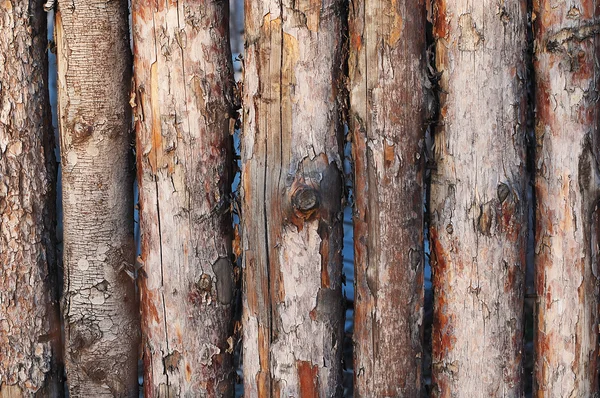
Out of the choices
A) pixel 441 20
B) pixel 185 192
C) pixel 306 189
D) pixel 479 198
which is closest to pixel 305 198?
pixel 306 189

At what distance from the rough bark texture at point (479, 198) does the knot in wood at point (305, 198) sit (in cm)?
41

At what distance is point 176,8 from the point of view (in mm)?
2307

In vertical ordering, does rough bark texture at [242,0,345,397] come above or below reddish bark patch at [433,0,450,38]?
below

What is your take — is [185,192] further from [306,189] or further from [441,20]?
[441,20]

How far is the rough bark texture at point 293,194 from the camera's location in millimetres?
2287

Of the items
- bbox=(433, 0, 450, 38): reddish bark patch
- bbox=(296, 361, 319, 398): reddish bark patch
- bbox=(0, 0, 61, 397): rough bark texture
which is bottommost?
bbox=(296, 361, 319, 398): reddish bark patch

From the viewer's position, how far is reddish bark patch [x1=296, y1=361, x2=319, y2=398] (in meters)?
2.42

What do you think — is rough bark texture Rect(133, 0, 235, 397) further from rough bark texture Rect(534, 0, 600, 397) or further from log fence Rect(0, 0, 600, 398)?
rough bark texture Rect(534, 0, 600, 397)

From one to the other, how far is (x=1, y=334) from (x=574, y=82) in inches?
81.4

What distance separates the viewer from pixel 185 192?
2.41 metres

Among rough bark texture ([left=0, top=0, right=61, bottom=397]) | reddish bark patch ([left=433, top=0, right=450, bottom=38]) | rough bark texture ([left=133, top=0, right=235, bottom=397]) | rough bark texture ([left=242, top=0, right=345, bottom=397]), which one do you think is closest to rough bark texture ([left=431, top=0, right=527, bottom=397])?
reddish bark patch ([left=433, top=0, right=450, bottom=38])

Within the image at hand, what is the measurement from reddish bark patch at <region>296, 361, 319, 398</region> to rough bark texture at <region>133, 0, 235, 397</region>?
267mm

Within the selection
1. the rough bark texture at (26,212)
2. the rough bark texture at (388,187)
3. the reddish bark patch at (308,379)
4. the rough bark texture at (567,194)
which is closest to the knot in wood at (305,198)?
the rough bark texture at (388,187)

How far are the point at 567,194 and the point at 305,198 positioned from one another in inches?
33.6
